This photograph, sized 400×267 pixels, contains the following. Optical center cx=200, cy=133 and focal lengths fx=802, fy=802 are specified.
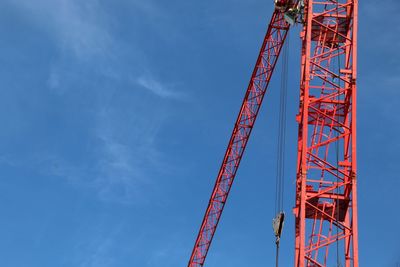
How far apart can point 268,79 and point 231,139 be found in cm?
1031

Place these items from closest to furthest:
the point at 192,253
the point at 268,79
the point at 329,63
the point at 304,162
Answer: the point at 304,162 → the point at 329,63 → the point at 268,79 → the point at 192,253

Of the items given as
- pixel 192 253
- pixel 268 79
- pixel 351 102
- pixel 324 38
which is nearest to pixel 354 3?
pixel 324 38

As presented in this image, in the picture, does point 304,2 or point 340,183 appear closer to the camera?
point 340,183

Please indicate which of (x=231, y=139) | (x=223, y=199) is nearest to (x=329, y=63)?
(x=231, y=139)

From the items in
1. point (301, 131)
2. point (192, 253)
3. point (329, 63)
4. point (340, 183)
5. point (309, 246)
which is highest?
point (192, 253)

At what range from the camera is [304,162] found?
→ 51594 mm

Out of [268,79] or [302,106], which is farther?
[268,79]

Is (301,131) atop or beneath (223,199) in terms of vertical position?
beneath

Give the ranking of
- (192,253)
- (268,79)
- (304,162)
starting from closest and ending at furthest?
(304,162)
(268,79)
(192,253)

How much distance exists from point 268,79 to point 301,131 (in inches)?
1425

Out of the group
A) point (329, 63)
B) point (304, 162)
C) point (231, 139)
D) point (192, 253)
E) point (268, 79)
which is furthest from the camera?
point (192, 253)

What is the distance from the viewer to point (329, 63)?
2215 inches

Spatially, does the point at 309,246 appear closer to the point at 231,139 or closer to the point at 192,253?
the point at 231,139

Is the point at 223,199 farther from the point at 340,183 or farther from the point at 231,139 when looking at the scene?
the point at 340,183
